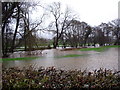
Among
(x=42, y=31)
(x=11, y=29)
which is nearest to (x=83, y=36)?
(x=42, y=31)

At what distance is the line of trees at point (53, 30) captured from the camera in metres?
13.3

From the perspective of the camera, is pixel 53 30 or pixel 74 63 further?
pixel 53 30

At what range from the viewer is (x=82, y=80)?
3197 mm

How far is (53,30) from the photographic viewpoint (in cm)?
2256

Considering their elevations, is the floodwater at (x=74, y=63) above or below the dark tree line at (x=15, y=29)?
below

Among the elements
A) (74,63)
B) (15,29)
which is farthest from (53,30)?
(74,63)

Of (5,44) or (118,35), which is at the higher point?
(118,35)

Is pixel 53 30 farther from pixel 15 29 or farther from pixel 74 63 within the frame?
pixel 74 63

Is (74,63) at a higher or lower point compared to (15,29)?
lower

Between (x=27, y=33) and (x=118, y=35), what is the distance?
1164 inches

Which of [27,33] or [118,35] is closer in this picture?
[27,33]

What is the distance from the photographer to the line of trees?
525 inches

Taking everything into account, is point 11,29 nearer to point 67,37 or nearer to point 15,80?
point 15,80

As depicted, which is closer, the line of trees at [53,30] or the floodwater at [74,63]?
the floodwater at [74,63]
